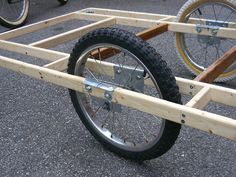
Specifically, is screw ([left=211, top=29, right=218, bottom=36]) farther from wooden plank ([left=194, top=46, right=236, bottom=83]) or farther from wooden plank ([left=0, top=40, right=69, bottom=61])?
wooden plank ([left=0, top=40, right=69, bottom=61])

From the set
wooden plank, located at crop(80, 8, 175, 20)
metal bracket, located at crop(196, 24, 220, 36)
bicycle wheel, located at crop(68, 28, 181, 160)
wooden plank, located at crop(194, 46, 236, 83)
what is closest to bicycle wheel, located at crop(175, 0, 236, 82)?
metal bracket, located at crop(196, 24, 220, 36)

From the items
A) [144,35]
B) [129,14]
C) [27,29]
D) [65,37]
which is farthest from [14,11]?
[144,35]

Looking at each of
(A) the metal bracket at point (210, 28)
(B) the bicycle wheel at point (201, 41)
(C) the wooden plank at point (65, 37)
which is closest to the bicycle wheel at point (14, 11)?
(C) the wooden plank at point (65, 37)

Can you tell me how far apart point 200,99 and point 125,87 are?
1.36 feet

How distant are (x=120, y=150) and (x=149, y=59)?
569 mm

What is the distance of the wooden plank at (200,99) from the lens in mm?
1317

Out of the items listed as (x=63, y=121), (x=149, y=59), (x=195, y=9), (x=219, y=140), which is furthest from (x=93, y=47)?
(x=195, y=9)

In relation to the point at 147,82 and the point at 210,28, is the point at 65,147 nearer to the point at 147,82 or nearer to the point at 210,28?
the point at 147,82

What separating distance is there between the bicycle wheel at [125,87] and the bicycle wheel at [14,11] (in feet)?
8.09

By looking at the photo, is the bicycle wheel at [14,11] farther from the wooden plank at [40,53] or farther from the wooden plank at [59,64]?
the wooden plank at [59,64]

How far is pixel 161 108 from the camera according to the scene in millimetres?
1305

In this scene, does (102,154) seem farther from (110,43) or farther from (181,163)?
(110,43)

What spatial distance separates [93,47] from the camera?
5.27ft

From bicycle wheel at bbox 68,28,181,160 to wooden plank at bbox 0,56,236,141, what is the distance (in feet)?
0.29
